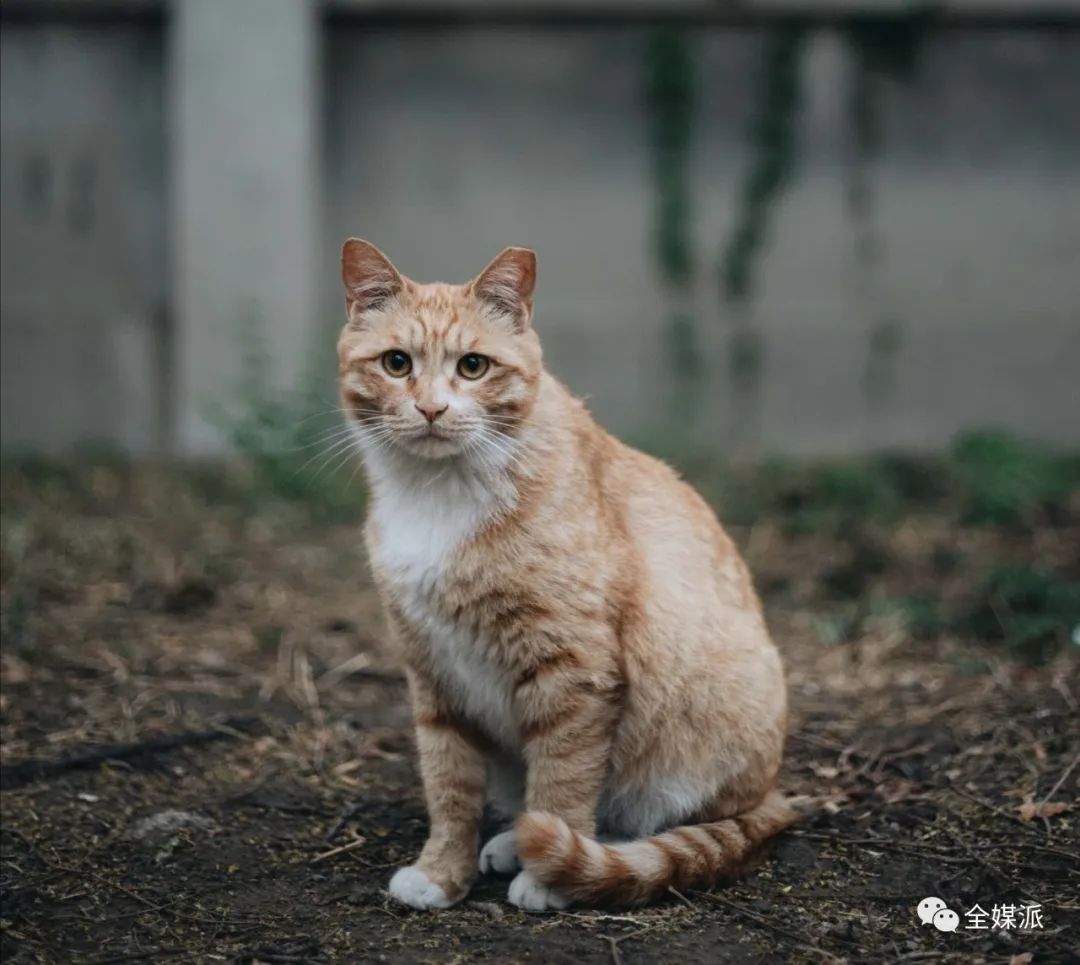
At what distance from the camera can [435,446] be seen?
2.97 m

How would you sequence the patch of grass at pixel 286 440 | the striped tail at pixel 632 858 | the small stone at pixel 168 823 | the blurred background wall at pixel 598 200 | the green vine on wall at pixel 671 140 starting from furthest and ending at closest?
the green vine on wall at pixel 671 140 → the blurred background wall at pixel 598 200 → the patch of grass at pixel 286 440 → the small stone at pixel 168 823 → the striped tail at pixel 632 858

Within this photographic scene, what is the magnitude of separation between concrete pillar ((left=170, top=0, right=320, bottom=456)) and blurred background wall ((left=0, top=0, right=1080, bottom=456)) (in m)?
0.02

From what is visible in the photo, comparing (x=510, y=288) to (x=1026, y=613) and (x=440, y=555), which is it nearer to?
(x=440, y=555)

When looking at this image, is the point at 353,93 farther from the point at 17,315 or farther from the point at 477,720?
the point at 477,720

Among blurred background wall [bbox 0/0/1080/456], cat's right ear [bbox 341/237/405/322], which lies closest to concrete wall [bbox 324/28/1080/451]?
blurred background wall [bbox 0/0/1080/456]

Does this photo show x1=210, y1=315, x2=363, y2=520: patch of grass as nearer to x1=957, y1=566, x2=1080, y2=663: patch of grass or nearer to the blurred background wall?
the blurred background wall

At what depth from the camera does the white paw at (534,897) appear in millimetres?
2936

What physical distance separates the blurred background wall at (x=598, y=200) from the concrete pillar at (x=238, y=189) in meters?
0.02

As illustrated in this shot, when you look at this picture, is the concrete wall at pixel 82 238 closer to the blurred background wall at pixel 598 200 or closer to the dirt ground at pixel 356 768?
the blurred background wall at pixel 598 200

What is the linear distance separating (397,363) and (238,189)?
14.3 ft

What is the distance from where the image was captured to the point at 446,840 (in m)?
3.09

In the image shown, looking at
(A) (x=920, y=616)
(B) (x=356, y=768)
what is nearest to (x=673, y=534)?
(B) (x=356, y=768)

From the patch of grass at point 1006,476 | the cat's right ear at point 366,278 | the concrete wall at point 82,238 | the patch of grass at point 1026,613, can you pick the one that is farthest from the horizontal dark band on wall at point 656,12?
the cat's right ear at point 366,278

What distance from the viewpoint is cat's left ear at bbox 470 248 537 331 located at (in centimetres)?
312
